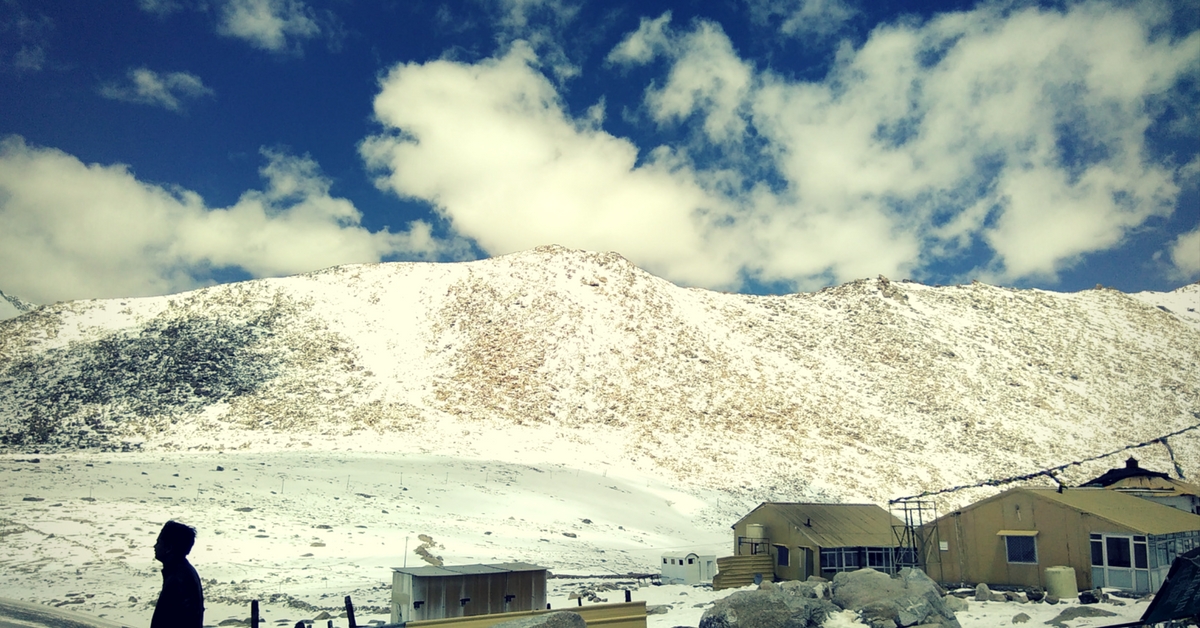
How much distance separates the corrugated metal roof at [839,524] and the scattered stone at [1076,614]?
12071 millimetres

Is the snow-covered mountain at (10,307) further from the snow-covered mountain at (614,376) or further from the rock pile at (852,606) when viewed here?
the rock pile at (852,606)

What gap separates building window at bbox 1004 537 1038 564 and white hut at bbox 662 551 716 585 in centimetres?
1291

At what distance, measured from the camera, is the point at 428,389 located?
80438mm

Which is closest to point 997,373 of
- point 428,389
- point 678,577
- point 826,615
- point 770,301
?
point 770,301

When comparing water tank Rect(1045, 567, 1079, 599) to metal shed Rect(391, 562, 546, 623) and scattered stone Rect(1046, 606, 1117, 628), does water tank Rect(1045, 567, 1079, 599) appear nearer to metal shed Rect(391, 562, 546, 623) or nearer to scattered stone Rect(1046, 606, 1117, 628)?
scattered stone Rect(1046, 606, 1117, 628)

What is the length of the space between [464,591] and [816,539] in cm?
2030

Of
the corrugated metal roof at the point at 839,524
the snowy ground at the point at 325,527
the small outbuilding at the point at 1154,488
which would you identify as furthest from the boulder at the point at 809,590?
the small outbuilding at the point at 1154,488

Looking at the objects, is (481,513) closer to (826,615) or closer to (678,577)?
(678,577)

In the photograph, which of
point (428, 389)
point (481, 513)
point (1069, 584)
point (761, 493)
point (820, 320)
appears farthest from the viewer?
point (820, 320)

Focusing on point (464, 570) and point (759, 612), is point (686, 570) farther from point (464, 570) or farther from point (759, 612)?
point (464, 570)

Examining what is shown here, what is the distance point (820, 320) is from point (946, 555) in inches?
3089

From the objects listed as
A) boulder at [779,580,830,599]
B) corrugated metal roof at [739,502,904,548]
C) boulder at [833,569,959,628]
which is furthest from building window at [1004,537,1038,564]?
boulder at [833,569,959,628]

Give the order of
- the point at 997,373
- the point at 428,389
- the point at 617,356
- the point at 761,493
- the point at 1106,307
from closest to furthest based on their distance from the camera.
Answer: the point at 761,493, the point at 428,389, the point at 617,356, the point at 997,373, the point at 1106,307

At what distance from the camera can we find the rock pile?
20047 millimetres
